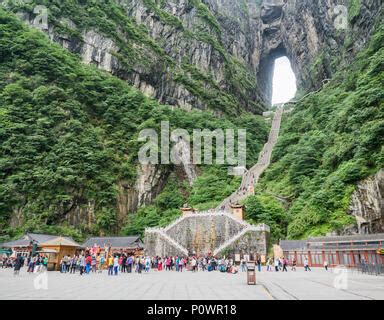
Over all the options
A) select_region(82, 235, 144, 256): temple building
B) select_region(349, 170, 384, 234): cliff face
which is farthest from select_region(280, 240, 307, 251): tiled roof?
select_region(82, 235, 144, 256): temple building

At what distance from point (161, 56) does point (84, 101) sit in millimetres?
21084

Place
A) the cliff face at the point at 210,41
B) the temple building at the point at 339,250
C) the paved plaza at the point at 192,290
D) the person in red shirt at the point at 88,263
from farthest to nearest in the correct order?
the cliff face at the point at 210,41 → the temple building at the point at 339,250 → the person in red shirt at the point at 88,263 → the paved plaza at the point at 192,290

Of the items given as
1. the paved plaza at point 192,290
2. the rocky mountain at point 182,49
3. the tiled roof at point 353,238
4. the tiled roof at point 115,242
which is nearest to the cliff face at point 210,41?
the rocky mountain at point 182,49

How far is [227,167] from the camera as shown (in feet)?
146

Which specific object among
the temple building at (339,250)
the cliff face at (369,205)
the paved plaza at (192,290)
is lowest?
the paved plaza at (192,290)

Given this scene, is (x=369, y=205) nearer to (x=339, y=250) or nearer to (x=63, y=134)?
(x=339, y=250)

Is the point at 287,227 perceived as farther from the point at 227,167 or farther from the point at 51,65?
the point at 51,65

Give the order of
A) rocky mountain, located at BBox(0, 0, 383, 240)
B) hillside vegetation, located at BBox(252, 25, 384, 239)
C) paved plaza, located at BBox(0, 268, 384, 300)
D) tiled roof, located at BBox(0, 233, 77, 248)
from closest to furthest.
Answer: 1. paved plaza, located at BBox(0, 268, 384, 300)
2. tiled roof, located at BBox(0, 233, 77, 248)
3. hillside vegetation, located at BBox(252, 25, 384, 239)
4. rocky mountain, located at BBox(0, 0, 383, 240)

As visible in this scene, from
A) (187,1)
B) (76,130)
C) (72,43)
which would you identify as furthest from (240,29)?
(76,130)

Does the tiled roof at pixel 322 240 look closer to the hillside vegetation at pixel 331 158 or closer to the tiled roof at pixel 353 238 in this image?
the tiled roof at pixel 353 238

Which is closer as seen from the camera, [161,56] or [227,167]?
[227,167]

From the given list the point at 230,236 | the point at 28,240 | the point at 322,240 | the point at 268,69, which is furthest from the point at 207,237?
the point at 268,69

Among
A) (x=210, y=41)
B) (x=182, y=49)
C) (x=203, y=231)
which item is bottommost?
(x=203, y=231)

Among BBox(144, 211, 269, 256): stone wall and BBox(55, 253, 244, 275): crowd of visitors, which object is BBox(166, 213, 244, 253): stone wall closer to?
BBox(144, 211, 269, 256): stone wall
